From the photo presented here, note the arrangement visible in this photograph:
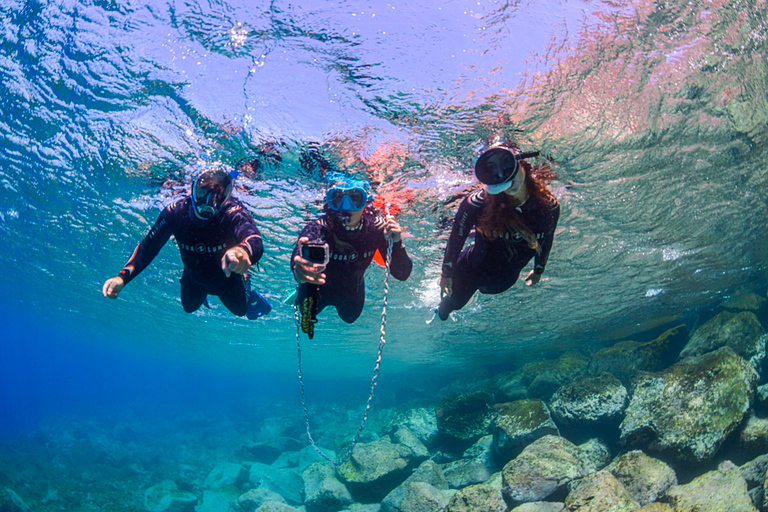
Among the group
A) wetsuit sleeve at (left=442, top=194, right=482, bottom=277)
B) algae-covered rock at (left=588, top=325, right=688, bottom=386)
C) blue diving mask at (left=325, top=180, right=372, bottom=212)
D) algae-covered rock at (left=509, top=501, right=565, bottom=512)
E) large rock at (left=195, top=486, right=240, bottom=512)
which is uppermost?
algae-covered rock at (left=588, top=325, right=688, bottom=386)

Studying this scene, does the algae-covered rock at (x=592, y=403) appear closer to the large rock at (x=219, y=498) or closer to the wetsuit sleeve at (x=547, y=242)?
the wetsuit sleeve at (x=547, y=242)

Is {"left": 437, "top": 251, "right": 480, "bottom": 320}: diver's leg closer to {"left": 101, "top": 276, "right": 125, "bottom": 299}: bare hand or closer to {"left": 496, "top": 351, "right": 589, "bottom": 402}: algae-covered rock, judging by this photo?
{"left": 101, "top": 276, "right": 125, "bottom": 299}: bare hand

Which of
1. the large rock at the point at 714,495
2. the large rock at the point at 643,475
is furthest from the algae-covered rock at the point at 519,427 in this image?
the large rock at the point at 714,495

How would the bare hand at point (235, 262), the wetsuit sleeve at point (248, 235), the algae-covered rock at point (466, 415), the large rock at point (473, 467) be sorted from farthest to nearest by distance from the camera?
the algae-covered rock at point (466, 415), the large rock at point (473, 467), the wetsuit sleeve at point (248, 235), the bare hand at point (235, 262)

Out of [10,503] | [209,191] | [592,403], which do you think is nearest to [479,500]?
[592,403]

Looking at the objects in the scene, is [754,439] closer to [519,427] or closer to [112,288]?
[519,427]

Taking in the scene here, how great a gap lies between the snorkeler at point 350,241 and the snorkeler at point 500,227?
1129 mm

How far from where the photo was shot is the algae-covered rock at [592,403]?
10741 mm

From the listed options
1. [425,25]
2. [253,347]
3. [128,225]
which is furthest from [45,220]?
[253,347]

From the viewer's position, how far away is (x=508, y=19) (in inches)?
194

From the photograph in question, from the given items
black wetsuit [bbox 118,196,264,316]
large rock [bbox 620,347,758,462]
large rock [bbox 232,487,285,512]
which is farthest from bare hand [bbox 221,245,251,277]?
large rock [bbox 232,487,285,512]

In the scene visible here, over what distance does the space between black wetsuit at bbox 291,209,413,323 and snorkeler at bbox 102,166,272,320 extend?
42.0 inches

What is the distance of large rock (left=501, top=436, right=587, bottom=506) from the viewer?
8336mm

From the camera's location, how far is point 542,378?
1628 cm
